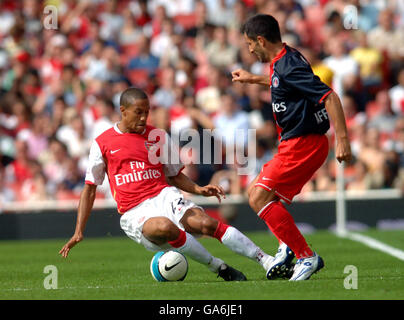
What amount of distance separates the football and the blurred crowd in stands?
657 centimetres

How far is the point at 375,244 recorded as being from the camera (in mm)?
11242

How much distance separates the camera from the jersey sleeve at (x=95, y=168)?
7.46 metres

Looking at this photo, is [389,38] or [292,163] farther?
[389,38]

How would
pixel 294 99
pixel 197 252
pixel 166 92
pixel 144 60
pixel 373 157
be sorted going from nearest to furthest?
pixel 294 99
pixel 197 252
pixel 373 157
pixel 166 92
pixel 144 60

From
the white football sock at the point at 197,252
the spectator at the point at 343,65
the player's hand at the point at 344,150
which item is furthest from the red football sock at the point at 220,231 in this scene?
the spectator at the point at 343,65

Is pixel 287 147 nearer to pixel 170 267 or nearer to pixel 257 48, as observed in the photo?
pixel 257 48

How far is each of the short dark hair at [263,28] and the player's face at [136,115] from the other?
111cm

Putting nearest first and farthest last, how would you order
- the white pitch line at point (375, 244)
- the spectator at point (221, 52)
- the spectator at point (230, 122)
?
the white pitch line at point (375, 244)
the spectator at point (230, 122)
the spectator at point (221, 52)

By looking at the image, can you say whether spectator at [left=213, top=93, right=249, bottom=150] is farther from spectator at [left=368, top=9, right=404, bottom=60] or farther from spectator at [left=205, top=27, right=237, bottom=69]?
spectator at [left=368, top=9, right=404, bottom=60]

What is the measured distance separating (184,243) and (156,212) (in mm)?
428

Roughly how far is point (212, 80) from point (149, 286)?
31.7 feet

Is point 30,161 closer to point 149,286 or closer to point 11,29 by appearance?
point 11,29

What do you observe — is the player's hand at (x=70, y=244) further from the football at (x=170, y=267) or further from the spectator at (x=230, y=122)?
the spectator at (x=230, y=122)

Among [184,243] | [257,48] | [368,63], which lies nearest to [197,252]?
[184,243]
